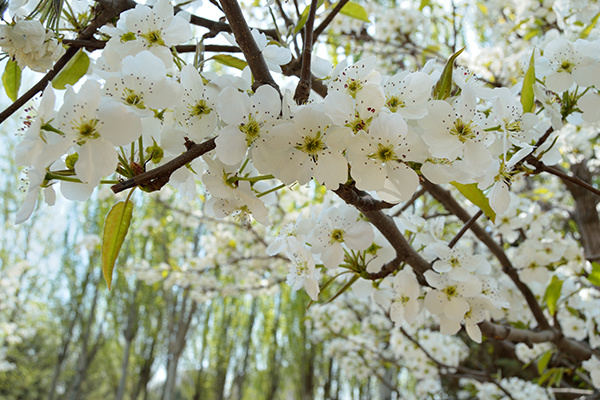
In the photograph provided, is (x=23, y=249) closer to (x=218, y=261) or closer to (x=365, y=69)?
(x=218, y=261)

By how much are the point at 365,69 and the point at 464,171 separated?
18 centimetres

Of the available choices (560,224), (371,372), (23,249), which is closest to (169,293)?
(371,372)

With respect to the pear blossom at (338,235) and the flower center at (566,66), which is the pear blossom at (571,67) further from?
the pear blossom at (338,235)

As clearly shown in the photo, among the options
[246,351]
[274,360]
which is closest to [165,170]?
[246,351]

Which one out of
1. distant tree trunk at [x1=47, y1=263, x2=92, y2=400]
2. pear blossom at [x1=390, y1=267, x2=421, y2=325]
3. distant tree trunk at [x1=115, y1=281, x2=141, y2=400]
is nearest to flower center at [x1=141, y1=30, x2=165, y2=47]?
pear blossom at [x1=390, y1=267, x2=421, y2=325]

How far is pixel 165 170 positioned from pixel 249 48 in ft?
0.66

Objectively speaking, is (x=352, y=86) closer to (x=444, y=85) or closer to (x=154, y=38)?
(x=444, y=85)

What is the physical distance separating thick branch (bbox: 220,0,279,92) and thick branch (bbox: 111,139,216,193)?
0.35 ft

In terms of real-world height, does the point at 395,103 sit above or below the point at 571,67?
below

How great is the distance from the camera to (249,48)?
592 millimetres

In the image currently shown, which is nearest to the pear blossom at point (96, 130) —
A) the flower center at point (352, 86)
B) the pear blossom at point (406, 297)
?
the flower center at point (352, 86)

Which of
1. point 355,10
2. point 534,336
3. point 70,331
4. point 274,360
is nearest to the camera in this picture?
point 355,10

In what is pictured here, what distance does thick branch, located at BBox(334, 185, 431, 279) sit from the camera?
636 mm

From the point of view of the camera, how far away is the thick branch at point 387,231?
2.09 feet
